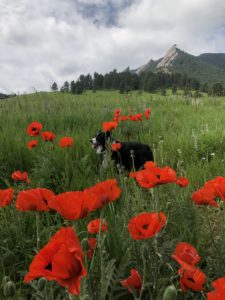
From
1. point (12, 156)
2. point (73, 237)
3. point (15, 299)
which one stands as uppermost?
point (73, 237)

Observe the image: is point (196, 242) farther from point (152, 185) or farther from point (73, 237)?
point (73, 237)

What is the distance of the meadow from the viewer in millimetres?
1542

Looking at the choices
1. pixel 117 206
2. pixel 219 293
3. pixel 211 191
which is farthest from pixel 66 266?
pixel 117 206

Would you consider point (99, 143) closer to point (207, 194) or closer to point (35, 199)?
point (207, 194)

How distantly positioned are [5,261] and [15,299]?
446mm

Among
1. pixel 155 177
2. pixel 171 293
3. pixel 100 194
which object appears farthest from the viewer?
pixel 155 177

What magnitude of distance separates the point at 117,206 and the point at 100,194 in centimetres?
150

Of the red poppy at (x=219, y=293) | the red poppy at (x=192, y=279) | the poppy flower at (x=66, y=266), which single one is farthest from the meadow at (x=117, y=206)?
the red poppy at (x=219, y=293)

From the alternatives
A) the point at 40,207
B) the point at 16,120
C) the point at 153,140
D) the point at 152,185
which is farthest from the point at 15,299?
the point at 16,120

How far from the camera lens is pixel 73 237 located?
899 millimetres

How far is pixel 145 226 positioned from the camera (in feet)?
4.31

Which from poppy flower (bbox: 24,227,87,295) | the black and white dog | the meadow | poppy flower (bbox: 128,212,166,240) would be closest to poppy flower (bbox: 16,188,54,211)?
the meadow

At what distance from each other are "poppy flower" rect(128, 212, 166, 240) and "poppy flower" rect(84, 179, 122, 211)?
0.39 feet

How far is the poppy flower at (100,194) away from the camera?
108 cm
